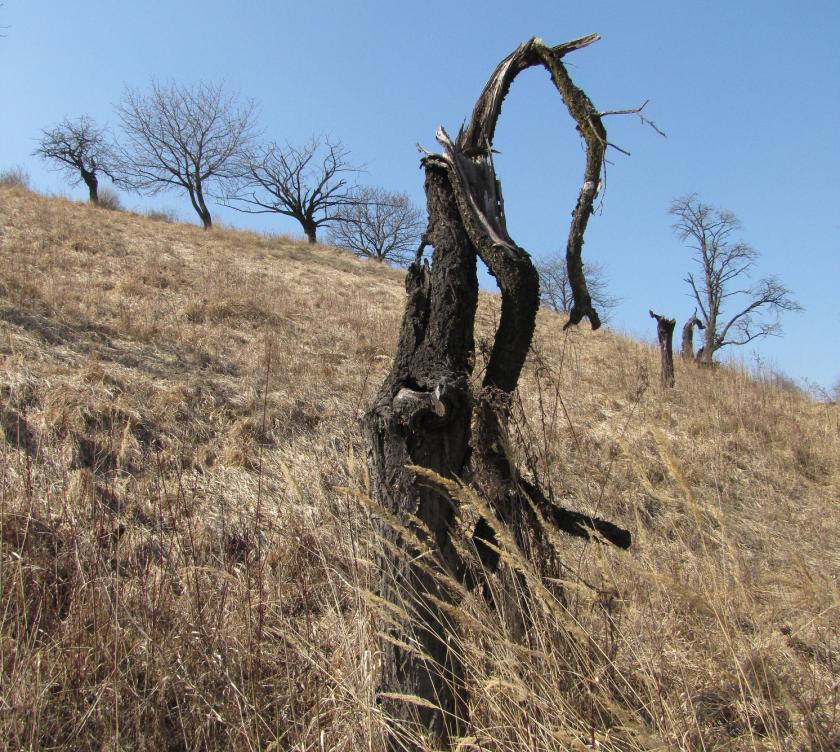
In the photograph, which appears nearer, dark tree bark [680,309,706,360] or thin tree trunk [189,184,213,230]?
dark tree bark [680,309,706,360]

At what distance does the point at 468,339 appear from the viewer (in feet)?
8.14

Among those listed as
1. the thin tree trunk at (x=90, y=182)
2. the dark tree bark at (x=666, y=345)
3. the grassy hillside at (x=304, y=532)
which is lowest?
the grassy hillside at (x=304, y=532)

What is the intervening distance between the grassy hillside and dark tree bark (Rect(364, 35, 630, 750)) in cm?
12

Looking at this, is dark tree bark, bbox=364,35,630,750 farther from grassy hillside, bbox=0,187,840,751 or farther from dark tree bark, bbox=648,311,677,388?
dark tree bark, bbox=648,311,677,388

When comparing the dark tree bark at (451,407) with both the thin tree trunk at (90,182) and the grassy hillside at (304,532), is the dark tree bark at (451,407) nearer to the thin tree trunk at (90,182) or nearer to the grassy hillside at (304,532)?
the grassy hillside at (304,532)

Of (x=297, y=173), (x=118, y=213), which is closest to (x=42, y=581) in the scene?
(x=118, y=213)

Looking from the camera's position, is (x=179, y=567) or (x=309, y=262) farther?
(x=309, y=262)

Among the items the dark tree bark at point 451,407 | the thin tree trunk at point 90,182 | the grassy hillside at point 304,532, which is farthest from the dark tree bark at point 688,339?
the thin tree trunk at point 90,182

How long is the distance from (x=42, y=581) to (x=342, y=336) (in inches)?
345

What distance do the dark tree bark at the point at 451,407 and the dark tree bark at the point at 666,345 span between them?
981 centimetres

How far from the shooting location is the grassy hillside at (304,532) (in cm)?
191

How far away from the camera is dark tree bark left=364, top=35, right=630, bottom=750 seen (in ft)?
6.77

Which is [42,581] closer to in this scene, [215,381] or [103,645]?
[103,645]

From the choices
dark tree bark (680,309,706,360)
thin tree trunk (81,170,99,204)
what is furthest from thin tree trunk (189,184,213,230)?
dark tree bark (680,309,706,360)
